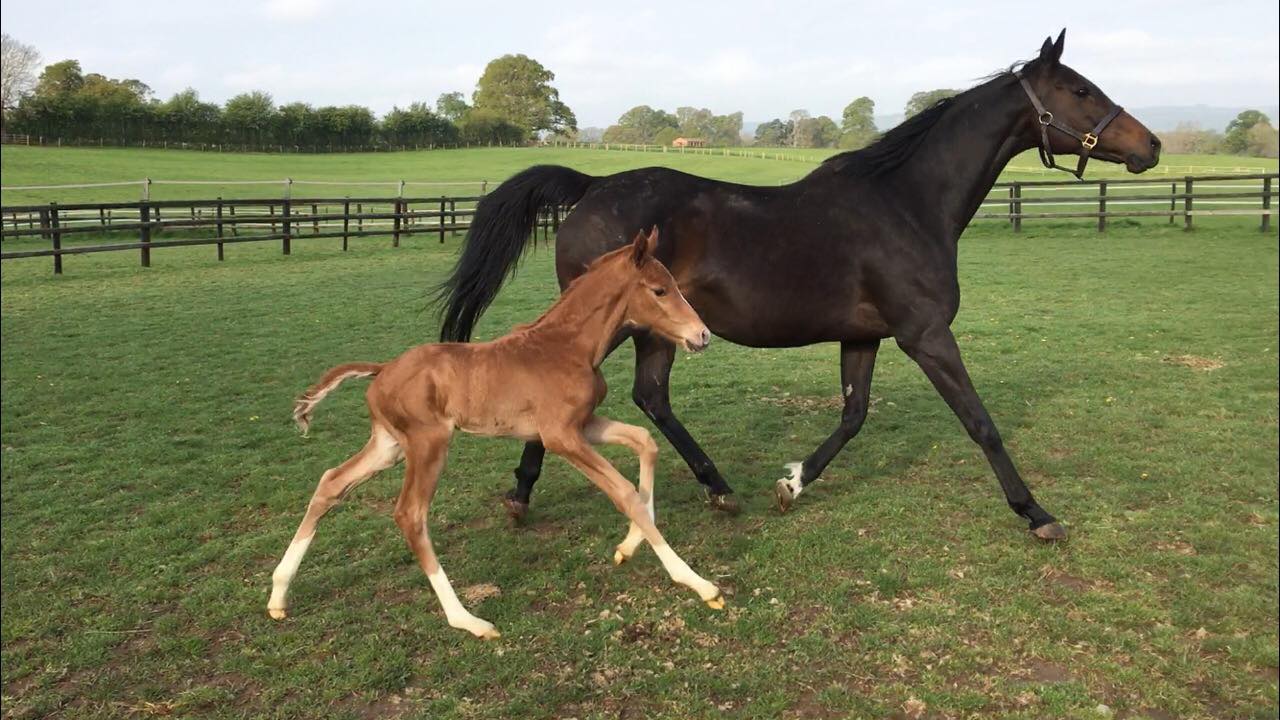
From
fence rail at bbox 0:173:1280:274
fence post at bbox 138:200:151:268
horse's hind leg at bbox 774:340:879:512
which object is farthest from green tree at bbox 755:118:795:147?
horse's hind leg at bbox 774:340:879:512

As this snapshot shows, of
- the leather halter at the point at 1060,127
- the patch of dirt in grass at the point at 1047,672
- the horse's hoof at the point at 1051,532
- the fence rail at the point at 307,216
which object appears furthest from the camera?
the fence rail at the point at 307,216

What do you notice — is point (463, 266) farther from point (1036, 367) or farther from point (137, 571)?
point (1036, 367)

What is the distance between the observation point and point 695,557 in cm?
433

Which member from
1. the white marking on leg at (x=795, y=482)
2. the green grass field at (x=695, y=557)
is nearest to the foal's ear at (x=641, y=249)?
the green grass field at (x=695, y=557)

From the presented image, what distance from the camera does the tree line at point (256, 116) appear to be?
5731 cm

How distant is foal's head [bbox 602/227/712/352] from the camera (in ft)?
11.8

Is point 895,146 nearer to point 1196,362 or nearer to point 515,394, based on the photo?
point 515,394

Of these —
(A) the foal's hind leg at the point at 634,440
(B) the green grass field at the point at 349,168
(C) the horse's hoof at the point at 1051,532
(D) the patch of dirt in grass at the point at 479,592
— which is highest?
(B) the green grass field at the point at 349,168

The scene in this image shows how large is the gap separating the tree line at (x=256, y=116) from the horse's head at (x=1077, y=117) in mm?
67214

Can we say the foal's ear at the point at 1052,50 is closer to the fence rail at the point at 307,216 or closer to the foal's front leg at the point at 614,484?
the foal's front leg at the point at 614,484

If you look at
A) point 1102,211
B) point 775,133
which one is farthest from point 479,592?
point 775,133

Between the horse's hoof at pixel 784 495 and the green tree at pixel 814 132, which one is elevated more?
the green tree at pixel 814 132

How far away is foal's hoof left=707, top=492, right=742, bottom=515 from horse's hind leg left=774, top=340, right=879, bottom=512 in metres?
0.25

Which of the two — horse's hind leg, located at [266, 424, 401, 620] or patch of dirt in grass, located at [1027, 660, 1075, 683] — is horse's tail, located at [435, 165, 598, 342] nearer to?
horse's hind leg, located at [266, 424, 401, 620]
